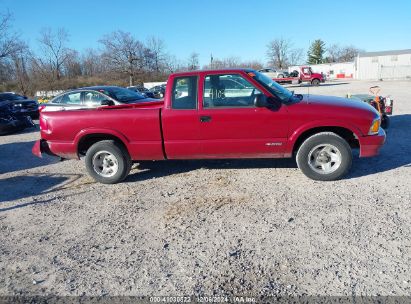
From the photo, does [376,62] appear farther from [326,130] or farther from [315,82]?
[326,130]

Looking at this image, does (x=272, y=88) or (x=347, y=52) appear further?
(x=347, y=52)

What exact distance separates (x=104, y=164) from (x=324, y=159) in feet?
12.3

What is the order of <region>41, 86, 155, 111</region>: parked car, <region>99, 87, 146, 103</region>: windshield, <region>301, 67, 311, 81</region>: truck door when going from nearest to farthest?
<region>41, 86, 155, 111</region>: parked car < <region>99, 87, 146, 103</region>: windshield < <region>301, 67, 311, 81</region>: truck door

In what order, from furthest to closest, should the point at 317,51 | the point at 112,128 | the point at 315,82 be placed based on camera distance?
1. the point at 317,51
2. the point at 315,82
3. the point at 112,128

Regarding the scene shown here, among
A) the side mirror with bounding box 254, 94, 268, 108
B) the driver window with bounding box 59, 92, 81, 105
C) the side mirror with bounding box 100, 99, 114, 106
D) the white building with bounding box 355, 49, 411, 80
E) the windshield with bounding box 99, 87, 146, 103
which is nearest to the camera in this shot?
the side mirror with bounding box 254, 94, 268, 108

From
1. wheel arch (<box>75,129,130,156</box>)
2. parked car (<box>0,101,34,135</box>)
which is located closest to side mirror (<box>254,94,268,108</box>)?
wheel arch (<box>75,129,130,156</box>)

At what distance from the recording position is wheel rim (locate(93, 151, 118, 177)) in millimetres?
5490

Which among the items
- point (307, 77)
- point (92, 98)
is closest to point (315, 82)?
point (307, 77)

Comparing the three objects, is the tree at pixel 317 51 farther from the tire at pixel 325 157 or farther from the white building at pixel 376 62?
the tire at pixel 325 157

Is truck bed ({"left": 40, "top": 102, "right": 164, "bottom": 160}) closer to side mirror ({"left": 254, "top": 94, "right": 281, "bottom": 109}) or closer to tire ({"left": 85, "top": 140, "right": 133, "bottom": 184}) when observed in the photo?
tire ({"left": 85, "top": 140, "right": 133, "bottom": 184})

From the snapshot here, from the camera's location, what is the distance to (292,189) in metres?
4.74

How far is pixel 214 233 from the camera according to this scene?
364 cm

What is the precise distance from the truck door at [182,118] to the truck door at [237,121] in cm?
13

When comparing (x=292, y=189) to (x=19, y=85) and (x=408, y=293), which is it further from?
(x=19, y=85)
